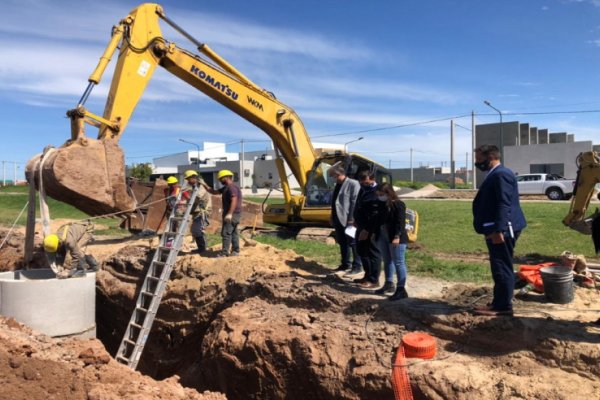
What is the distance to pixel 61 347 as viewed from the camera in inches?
248

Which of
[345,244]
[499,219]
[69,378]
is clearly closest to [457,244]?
[345,244]

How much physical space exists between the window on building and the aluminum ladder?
38.5m

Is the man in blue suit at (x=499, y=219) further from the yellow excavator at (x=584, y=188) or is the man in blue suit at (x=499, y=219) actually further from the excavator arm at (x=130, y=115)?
the yellow excavator at (x=584, y=188)

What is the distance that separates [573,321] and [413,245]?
7.00m

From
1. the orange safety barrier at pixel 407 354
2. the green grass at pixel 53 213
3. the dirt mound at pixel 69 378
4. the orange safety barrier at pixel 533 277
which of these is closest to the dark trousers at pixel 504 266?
the orange safety barrier at pixel 407 354

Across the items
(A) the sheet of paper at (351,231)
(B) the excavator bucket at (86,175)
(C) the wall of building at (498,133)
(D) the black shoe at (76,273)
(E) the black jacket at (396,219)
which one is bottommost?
(D) the black shoe at (76,273)

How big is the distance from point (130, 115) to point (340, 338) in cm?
582

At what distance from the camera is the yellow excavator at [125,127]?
7.50 metres

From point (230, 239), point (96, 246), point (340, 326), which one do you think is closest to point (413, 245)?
point (230, 239)

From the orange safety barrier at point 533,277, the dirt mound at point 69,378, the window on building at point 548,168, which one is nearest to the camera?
the dirt mound at point 69,378

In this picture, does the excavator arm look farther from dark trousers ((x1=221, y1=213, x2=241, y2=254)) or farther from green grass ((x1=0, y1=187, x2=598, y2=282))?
green grass ((x1=0, y1=187, x2=598, y2=282))

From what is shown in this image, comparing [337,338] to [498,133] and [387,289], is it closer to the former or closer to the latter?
[387,289]

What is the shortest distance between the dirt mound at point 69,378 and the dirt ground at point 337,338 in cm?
5

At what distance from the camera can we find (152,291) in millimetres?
8648
